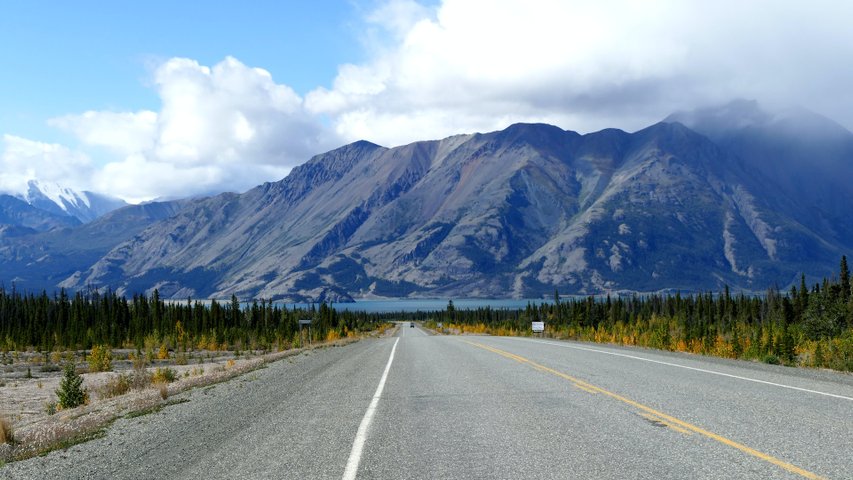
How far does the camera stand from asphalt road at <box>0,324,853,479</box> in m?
7.91

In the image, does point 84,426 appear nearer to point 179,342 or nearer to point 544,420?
point 544,420

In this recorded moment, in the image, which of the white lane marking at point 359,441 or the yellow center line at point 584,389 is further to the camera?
the yellow center line at point 584,389

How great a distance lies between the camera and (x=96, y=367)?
45.4 meters

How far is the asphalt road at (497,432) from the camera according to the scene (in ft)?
26.0

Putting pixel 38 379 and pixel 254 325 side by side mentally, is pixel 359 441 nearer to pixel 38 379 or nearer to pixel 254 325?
pixel 38 379

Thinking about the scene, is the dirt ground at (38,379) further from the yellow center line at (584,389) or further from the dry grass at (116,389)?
the yellow center line at (584,389)

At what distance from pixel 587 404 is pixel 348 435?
5004mm

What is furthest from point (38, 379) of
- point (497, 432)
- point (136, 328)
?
point (136, 328)

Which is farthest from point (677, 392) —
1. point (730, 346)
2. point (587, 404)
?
point (730, 346)

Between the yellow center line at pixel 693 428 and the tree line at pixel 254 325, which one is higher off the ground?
the yellow center line at pixel 693 428

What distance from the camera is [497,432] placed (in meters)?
9.91

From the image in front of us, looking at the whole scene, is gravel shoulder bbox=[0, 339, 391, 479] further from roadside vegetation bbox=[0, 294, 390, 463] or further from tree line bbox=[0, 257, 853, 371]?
tree line bbox=[0, 257, 853, 371]

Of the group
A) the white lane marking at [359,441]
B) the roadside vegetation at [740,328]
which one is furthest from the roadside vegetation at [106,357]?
the roadside vegetation at [740,328]

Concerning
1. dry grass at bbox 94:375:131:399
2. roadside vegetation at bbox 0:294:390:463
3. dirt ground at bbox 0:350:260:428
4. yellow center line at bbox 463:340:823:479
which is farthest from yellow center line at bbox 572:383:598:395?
dry grass at bbox 94:375:131:399
